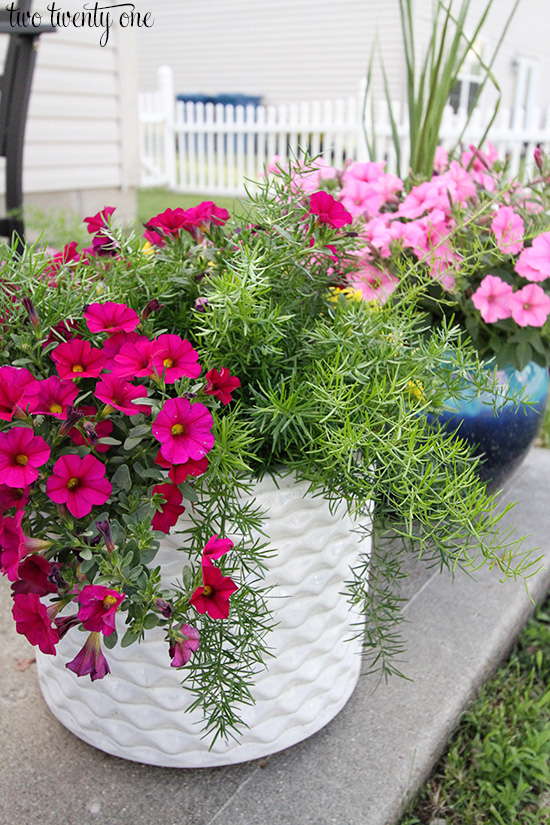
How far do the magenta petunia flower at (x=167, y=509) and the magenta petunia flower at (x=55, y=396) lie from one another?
14 centimetres

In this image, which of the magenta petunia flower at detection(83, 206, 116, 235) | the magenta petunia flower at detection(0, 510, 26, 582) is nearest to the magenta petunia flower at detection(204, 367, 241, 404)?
the magenta petunia flower at detection(0, 510, 26, 582)

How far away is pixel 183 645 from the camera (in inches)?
30.3

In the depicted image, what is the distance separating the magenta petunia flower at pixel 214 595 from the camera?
76 centimetres

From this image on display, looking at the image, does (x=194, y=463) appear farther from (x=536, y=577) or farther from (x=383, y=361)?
(x=536, y=577)

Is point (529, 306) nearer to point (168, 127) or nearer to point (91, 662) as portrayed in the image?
point (91, 662)

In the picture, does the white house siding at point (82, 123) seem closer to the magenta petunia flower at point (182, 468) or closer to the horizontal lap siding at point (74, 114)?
the horizontal lap siding at point (74, 114)

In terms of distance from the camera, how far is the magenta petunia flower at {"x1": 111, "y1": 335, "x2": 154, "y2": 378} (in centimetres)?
83

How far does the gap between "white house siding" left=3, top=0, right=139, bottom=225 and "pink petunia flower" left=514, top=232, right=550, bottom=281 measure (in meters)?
3.77

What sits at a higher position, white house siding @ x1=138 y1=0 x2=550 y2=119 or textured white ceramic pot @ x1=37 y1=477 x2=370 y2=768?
white house siding @ x1=138 y1=0 x2=550 y2=119

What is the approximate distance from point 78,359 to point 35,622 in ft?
1.00

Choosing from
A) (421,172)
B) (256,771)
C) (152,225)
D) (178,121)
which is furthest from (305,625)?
(178,121)

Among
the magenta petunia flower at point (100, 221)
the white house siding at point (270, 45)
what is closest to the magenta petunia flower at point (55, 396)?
the magenta petunia flower at point (100, 221)

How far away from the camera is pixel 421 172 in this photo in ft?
6.41

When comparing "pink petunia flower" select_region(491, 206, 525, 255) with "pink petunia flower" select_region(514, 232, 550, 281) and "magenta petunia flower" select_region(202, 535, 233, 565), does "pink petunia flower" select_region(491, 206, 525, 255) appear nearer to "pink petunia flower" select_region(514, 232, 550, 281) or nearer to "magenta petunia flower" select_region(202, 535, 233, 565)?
"pink petunia flower" select_region(514, 232, 550, 281)
